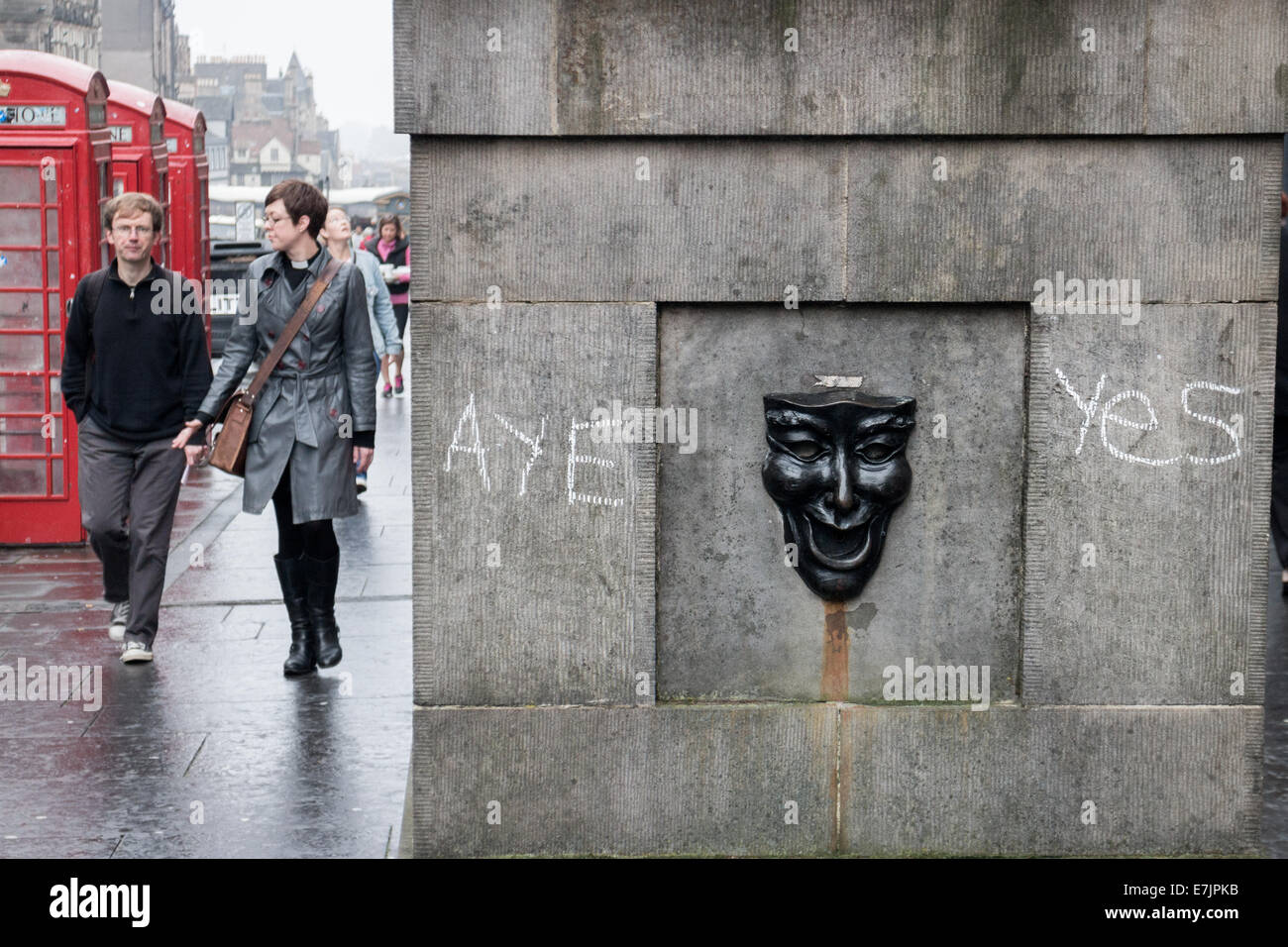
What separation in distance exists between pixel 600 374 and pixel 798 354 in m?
0.57

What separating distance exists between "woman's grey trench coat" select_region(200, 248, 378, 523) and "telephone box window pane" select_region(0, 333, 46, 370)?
12.5 feet

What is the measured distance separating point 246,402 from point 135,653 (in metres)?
1.22

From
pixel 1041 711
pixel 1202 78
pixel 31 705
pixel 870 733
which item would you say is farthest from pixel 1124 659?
pixel 31 705

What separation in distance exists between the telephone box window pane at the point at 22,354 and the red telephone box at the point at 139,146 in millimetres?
2691

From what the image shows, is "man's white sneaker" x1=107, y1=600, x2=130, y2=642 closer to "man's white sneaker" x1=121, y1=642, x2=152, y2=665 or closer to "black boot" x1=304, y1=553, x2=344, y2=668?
"man's white sneaker" x1=121, y1=642, x2=152, y2=665

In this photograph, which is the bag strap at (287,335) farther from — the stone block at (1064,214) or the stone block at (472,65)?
the stone block at (1064,214)

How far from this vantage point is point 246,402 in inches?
294

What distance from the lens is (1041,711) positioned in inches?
217

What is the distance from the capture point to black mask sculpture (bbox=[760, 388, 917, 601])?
214 inches

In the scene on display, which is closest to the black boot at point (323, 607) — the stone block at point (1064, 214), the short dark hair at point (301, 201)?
the short dark hair at point (301, 201)

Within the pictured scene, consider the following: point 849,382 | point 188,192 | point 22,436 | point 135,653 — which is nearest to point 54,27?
point 188,192

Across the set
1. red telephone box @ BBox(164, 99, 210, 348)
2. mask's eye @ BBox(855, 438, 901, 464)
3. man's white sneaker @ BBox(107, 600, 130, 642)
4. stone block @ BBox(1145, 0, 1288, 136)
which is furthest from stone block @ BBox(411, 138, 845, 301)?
red telephone box @ BBox(164, 99, 210, 348)
